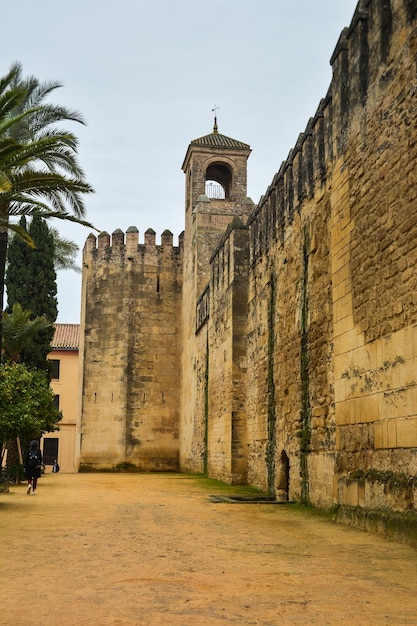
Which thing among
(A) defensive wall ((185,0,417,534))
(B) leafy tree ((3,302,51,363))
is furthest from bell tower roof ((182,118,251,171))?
(A) defensive wall ((185,0,417,534))

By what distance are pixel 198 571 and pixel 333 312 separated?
5.40m

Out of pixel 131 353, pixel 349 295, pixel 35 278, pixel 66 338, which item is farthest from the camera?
pixel 66 338

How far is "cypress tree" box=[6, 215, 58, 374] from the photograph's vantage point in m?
23.8

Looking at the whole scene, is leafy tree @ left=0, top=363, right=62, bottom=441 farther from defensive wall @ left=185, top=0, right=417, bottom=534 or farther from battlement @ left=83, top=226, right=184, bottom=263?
battlement @ left=83, top=226, right=184, bottom=263

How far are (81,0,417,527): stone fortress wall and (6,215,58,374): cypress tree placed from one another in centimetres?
506

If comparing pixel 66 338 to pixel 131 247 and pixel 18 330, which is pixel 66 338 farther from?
pixel 18 330

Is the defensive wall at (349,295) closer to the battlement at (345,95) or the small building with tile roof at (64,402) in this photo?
the battlement at (345,95)

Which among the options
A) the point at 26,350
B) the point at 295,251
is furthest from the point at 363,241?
the point at 26,350

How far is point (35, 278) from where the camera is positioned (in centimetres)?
2389

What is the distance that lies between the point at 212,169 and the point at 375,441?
22.4m

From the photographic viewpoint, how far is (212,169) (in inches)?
1161

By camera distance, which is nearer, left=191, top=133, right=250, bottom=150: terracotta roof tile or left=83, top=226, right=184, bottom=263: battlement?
left=191, top=133, right=250, bottom=150: terracotta roof tile

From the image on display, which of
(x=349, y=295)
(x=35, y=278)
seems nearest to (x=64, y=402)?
(x=35, y=278)

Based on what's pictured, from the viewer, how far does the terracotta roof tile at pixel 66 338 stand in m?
43.2
